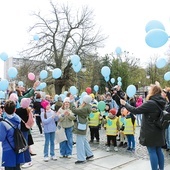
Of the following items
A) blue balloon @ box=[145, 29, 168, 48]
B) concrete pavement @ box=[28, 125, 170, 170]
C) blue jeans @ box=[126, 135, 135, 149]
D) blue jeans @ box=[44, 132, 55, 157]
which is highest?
blue balloon @ box=[145, 29, 168, 48]

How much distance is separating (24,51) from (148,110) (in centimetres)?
2494

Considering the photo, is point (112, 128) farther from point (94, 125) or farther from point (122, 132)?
point (94, 125)

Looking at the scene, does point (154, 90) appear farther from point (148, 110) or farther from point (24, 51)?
point (24, 51)

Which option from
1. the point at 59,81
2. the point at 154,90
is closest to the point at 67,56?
the point at 59,81

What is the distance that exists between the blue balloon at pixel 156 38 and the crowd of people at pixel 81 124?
2.77ft

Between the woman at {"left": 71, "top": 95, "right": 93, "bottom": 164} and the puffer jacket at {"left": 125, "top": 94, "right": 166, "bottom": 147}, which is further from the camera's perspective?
the woman at {"left": 71, "top": 95, "right": 93, "bottom": 164}

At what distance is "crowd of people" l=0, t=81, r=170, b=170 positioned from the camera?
13.1 ft

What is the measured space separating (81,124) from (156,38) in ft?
8.75

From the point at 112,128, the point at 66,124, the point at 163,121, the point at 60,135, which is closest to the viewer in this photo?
the point at 163,121

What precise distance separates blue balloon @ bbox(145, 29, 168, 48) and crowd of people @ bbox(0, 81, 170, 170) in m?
0.85

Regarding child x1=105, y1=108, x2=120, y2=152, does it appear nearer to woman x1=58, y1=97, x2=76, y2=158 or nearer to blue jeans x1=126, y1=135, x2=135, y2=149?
blue jeans x1=126, y1=135, x2=135, y2=149

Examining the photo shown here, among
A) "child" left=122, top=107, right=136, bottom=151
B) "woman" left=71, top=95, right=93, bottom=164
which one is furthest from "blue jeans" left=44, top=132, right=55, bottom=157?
"child" left=122, top=107, right=136, bottom=151

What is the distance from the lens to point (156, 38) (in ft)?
15.4

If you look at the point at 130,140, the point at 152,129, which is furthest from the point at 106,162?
the point at 152,129
